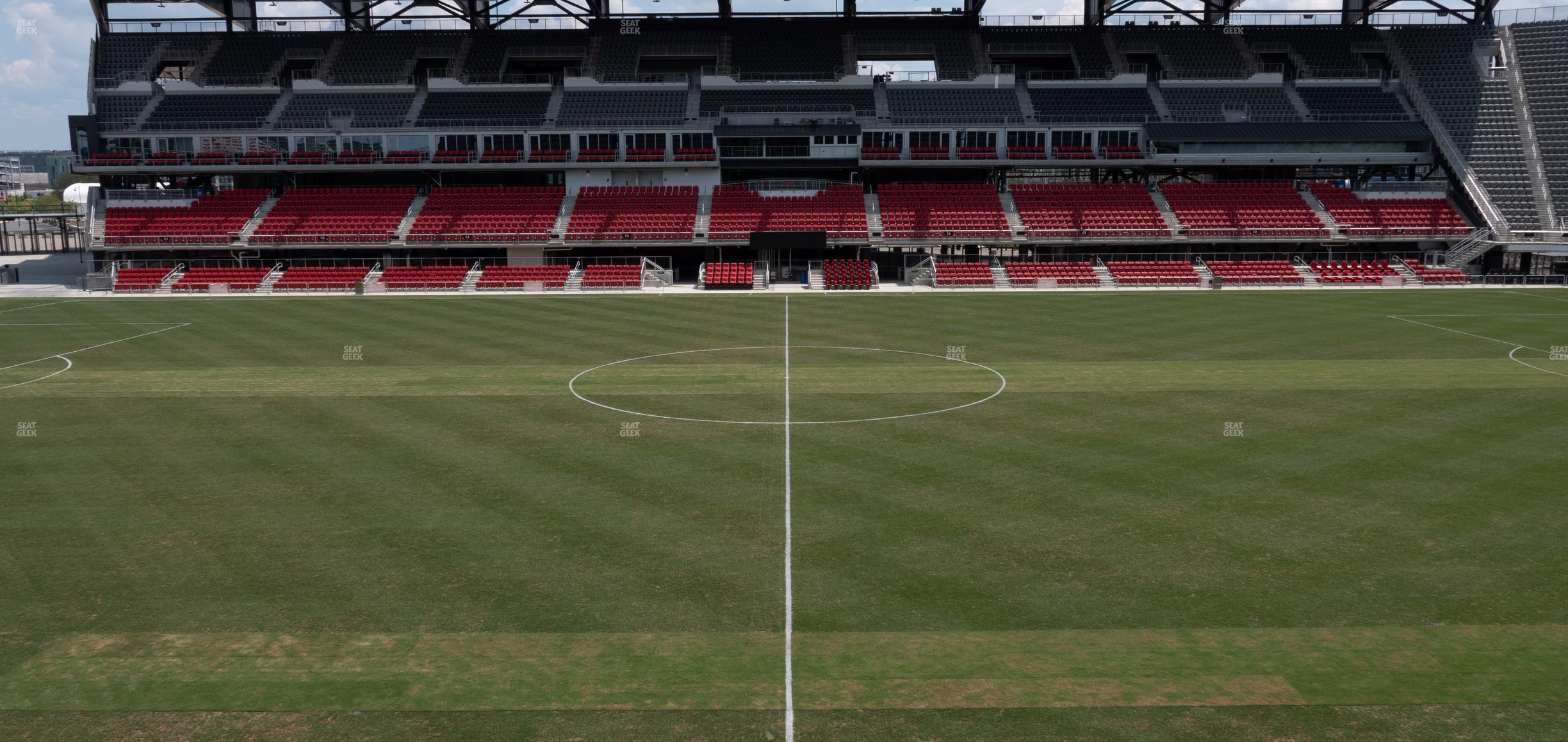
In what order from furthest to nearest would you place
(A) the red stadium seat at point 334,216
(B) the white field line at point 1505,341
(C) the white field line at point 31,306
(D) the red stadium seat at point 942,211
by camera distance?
(D) the red stadium seat at point 942,211, (A) the red stadium seat at point 334,216, (C) the white field line at point 31,306, (B) the white field line at point 1505,341

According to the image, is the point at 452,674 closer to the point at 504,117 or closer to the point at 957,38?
the point at 504,117

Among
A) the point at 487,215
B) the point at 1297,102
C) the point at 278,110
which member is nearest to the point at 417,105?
the point at 278,110

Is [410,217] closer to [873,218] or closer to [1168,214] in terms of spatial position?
[873,218]

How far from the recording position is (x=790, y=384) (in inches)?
1137

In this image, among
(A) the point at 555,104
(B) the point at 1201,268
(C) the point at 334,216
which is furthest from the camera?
(A) the point at 555,104

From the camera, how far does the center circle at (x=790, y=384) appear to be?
25.2 metres

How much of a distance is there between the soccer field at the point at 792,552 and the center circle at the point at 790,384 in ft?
0.74

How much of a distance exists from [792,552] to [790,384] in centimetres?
1365

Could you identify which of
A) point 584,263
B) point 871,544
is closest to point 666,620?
point 871,544

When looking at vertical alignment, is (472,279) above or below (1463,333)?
above

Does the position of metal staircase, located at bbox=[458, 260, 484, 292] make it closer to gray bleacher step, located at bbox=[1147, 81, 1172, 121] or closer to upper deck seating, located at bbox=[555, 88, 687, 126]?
upper deck seating, located at bbox=[555, 88, 687, 126]

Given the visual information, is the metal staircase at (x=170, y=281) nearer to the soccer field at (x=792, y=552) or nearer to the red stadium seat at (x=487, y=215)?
the red stadium seat at (x=487, y=215)

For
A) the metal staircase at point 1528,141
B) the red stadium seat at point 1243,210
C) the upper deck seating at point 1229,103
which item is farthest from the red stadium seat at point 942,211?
the metal staircase at point 1528,141

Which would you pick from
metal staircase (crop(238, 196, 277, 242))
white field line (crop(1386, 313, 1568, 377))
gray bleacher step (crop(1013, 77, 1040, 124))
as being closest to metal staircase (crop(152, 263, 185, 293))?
metal staircase (crop(238, 196, 277, 242))
